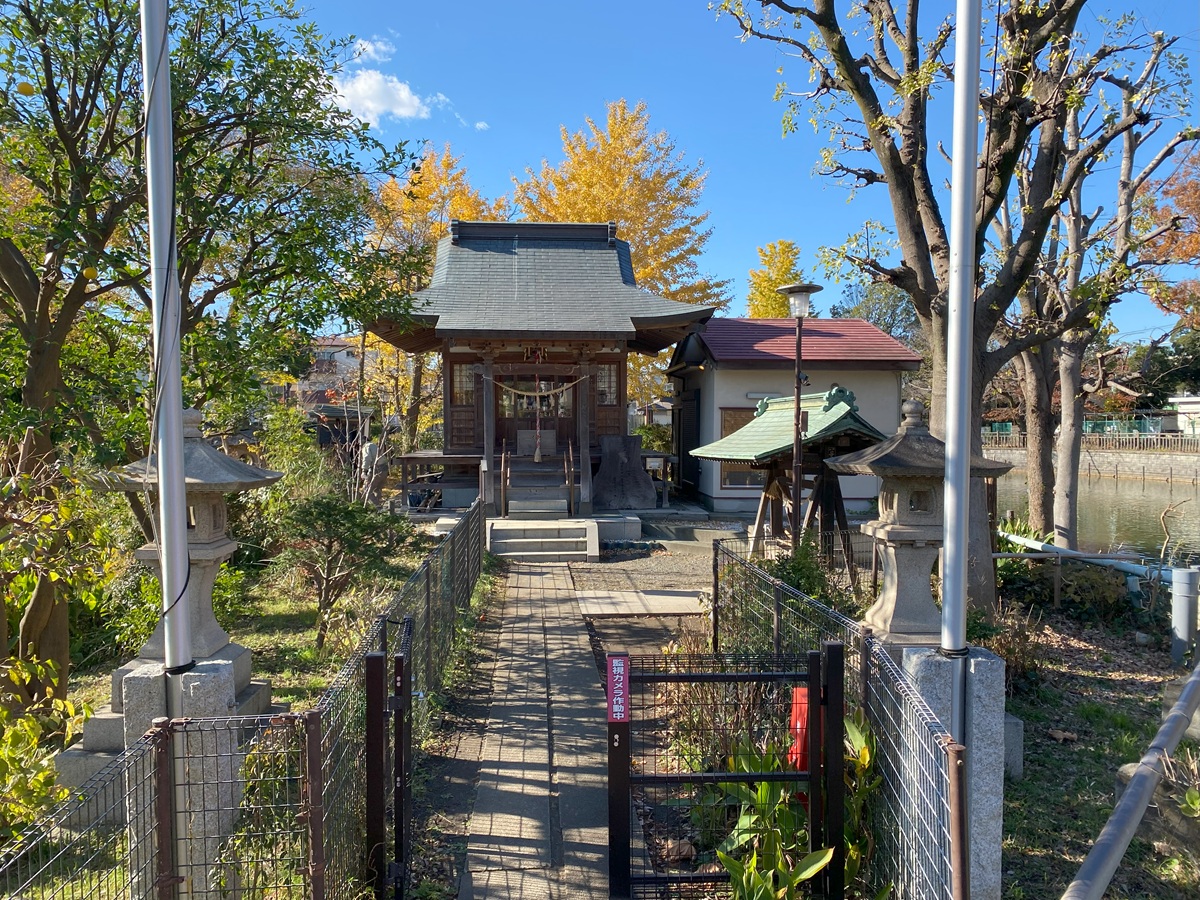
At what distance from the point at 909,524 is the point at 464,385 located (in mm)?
14111

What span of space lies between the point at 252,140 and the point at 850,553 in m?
7.82

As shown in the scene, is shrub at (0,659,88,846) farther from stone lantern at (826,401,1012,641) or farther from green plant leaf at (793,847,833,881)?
stone lantern at (826,401,1012,641)

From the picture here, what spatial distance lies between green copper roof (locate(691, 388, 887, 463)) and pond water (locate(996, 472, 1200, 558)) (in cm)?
492

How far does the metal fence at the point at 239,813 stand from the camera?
268 centimetres

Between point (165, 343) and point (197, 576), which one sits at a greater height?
point (165, 343)

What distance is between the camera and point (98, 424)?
6414 mm

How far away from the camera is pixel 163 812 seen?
2.66m

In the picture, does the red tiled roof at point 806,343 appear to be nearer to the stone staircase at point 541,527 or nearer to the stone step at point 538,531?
the stone staircase at point 541,527

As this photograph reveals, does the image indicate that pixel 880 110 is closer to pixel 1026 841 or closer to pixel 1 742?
pixel 1026 841

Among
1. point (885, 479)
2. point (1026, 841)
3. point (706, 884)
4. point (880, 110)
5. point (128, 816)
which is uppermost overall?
point (880, 110)

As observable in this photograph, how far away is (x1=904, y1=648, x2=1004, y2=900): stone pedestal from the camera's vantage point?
3.54 m

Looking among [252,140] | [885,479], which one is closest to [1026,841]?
[885,479]

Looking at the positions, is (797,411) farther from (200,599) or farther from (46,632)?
(46,632)

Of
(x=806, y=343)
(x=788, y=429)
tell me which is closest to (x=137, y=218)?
(x=788, y=429)
